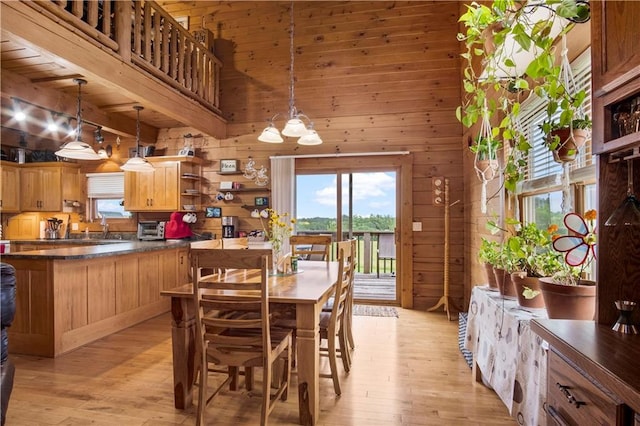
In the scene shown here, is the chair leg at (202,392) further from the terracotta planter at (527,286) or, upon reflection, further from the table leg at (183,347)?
the terracotta planter at (527,286)

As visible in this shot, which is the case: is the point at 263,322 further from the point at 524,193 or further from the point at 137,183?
the point at 137,183

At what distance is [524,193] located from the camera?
2.82 meters

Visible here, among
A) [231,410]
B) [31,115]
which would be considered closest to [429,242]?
[231,410]

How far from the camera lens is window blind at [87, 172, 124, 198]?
5.58 m

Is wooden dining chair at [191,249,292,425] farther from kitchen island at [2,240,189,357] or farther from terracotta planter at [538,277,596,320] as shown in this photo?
kitchen island at [2,240,189,357]

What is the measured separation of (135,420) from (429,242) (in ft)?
12.3

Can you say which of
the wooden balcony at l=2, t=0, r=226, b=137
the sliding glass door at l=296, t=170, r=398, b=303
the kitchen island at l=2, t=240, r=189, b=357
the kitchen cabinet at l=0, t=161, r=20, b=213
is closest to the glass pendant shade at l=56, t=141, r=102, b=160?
the wooden balcony at l=2, t=0, r=226, b=137

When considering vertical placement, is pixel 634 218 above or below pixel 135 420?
above

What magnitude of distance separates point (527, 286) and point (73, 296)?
12.0 feet

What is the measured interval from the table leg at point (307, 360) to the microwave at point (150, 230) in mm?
3992

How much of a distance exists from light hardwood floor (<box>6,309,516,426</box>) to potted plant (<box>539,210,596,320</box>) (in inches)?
38.9

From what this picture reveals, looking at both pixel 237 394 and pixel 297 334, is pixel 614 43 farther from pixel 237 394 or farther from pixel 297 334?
pixel 237 394

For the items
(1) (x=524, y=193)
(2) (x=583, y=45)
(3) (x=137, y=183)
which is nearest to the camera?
(2) (x=583, y=45)

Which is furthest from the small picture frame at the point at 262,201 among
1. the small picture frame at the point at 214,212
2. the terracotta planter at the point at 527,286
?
the terracotta planter at the point at 527,286
